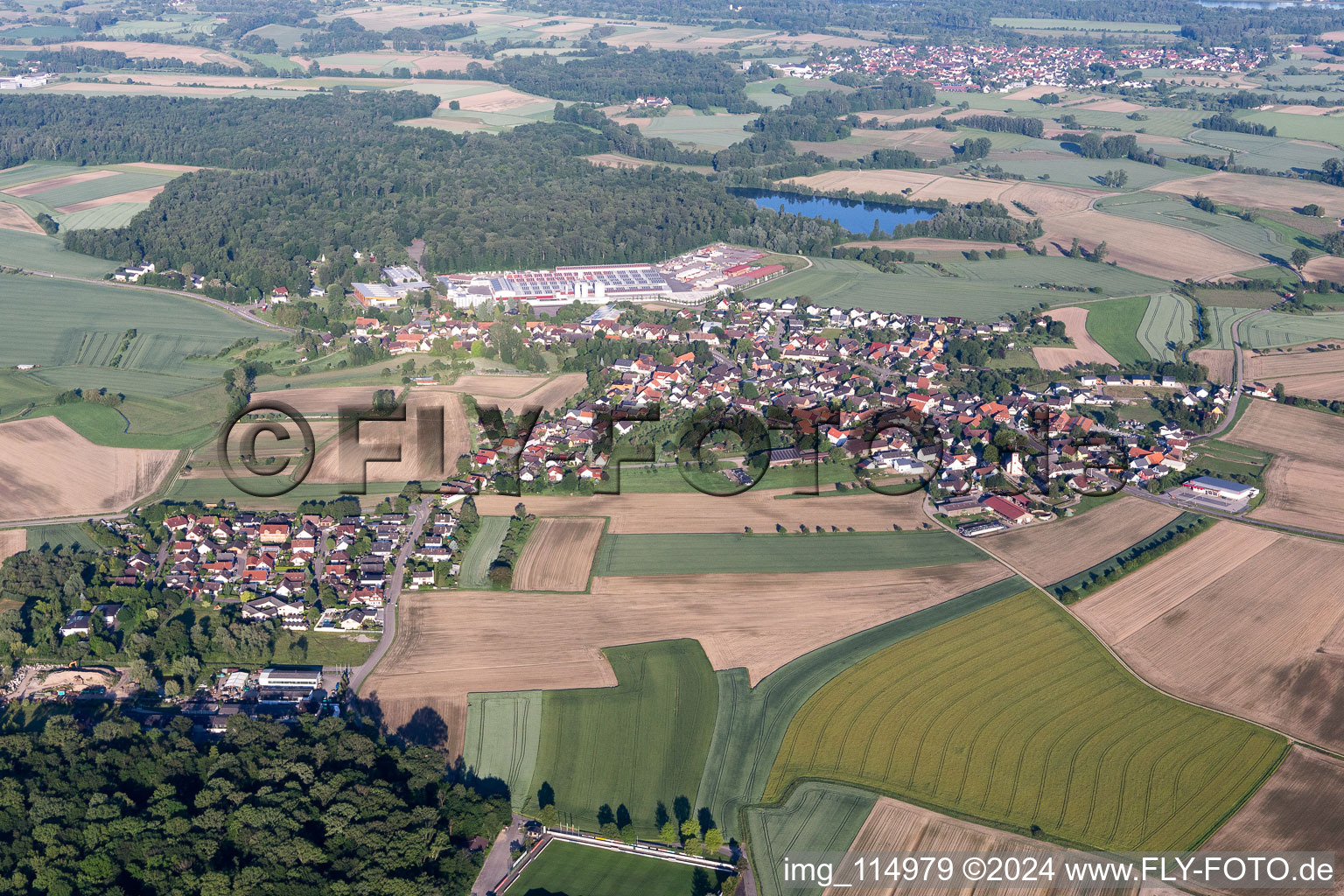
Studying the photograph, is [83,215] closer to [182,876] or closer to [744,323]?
[744,323]

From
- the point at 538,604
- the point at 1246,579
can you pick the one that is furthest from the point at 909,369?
the point at 538,604

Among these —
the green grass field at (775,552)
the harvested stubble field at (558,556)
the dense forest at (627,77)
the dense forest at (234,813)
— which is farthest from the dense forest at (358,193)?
the dense forest at (234,813)

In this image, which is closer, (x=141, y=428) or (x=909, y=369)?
(x=141, y=428)

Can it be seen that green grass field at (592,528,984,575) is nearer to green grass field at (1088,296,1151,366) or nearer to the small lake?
green grass field at (1088,296,1151,366)

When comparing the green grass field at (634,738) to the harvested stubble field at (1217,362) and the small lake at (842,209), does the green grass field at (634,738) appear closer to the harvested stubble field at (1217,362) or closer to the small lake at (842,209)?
the harvested stubble field at (1217,362)

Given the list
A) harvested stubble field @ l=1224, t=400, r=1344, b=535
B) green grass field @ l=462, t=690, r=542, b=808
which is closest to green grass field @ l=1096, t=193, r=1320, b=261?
harvested stubble field @ l=1224, t=400, r=1344, b=535

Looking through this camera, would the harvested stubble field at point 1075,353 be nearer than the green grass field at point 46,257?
Yes
